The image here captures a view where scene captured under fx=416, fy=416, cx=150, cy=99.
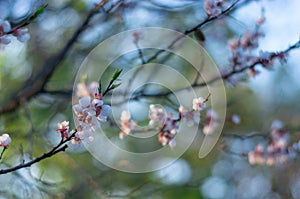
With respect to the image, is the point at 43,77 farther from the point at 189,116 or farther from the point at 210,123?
the point at 210,123

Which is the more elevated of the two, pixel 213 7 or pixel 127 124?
pixel 213 7

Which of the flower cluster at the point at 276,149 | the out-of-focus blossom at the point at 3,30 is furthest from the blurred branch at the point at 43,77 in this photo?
the flower cluster at the point at 276,149

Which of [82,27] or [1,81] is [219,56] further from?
[1,81]

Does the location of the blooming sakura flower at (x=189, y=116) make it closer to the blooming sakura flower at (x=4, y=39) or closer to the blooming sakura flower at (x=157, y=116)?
the blooming sakura flower at (x=157, y=116)

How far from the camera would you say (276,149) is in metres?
2.37

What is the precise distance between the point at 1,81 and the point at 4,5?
2.12 ft

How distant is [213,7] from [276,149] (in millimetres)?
1123

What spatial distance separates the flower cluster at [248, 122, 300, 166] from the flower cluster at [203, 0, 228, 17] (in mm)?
1047

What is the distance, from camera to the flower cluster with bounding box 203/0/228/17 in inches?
61.2

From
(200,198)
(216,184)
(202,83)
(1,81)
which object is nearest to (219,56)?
(202,83)

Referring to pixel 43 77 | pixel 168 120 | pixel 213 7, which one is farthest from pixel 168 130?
pixel 43 77

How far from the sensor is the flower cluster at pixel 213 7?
1.55 metres

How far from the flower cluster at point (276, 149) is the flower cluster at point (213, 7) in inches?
41.2

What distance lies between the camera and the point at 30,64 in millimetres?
2266
